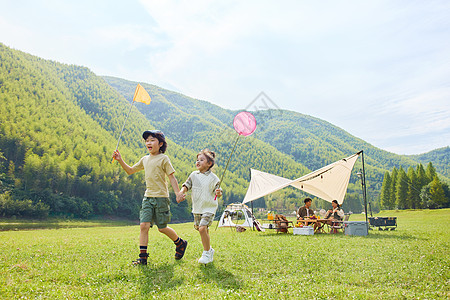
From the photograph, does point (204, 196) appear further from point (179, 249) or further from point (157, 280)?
point (157, 280)

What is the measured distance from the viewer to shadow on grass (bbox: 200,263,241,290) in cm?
406

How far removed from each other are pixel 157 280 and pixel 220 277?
0.94 metres

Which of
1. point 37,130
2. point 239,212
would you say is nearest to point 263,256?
point 239,212

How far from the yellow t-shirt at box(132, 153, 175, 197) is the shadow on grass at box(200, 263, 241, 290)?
1513 millimetres

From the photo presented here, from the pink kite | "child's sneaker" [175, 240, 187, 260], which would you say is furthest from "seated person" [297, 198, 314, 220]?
"child's sneaker" [175, 240, 187, 260]

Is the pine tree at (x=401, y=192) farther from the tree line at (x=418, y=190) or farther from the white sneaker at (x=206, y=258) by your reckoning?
the white sneaker at (x=206, y=258)

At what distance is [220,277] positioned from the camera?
448 centimetres

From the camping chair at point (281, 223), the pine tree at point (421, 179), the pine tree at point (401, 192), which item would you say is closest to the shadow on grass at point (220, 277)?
the camping chair at point (281, 223)

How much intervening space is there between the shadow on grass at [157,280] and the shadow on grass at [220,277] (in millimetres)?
480

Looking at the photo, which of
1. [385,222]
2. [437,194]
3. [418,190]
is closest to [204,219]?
[385,222]

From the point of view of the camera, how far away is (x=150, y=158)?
222 inches

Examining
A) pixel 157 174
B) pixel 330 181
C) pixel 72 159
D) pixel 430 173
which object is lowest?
pixel 157 174

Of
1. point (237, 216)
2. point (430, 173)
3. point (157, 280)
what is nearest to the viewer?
point (157, 280)

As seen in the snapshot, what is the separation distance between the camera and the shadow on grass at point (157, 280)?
3.76m
